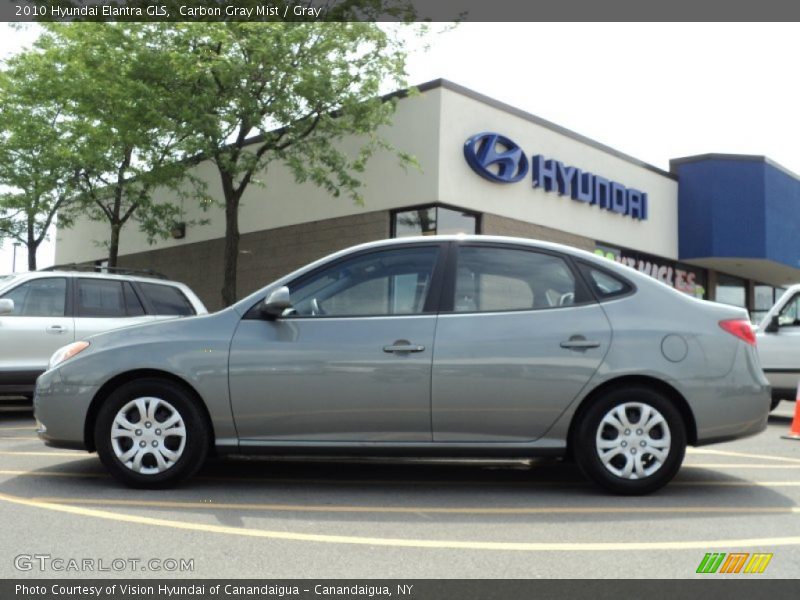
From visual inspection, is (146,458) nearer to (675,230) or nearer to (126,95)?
(126,95)

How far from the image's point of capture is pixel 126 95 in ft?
54.0

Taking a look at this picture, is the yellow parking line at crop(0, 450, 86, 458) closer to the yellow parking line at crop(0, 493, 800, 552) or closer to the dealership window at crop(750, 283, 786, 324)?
the yellow parking line at crop(0, 493, 800, 552)

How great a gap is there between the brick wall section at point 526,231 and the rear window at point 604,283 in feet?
40.8

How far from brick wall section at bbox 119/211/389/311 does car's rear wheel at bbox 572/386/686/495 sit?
42.7 ft

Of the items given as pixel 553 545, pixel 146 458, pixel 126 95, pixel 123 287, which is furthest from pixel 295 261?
pixel 553 545

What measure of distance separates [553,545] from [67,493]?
3140mm

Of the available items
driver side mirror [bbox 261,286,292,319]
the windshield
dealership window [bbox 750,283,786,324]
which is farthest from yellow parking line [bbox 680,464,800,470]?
dealership window [bbox 750,283,786,324]

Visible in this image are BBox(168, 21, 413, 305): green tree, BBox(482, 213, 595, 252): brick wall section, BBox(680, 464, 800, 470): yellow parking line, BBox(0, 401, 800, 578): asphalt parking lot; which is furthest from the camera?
BBox(482, 213, 595, 252): brick wall section

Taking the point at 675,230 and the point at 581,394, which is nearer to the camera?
the point at 581,394

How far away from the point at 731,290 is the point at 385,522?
27.9 meters

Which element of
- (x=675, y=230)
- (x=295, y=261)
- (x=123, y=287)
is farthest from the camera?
(x=675, y=230)

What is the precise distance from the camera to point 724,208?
2597 cm

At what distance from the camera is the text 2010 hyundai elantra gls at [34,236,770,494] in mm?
5520

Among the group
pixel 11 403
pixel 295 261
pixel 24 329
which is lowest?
pixel 11 403
